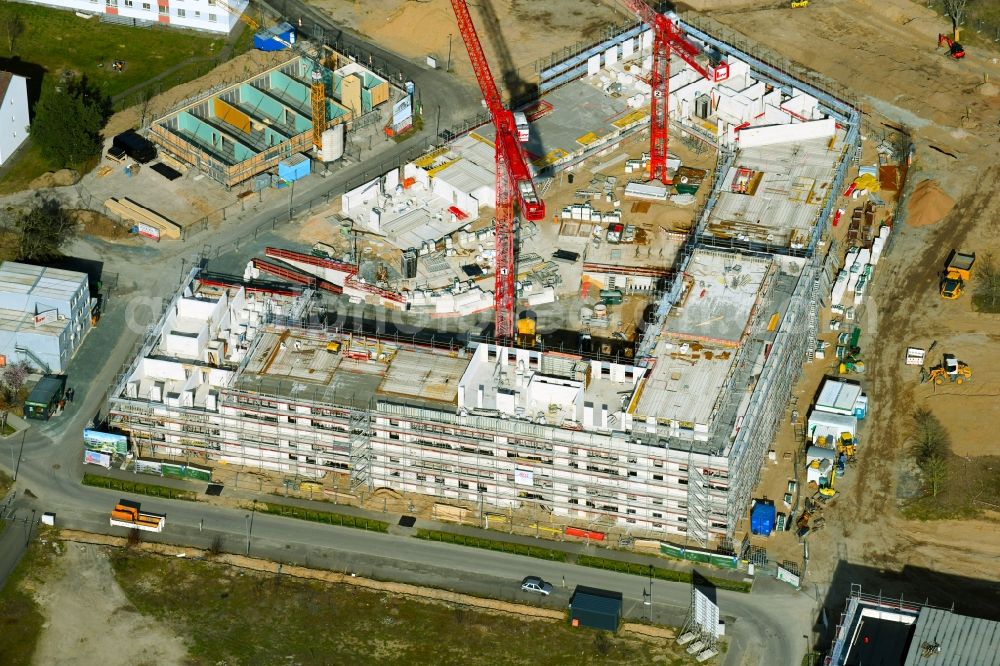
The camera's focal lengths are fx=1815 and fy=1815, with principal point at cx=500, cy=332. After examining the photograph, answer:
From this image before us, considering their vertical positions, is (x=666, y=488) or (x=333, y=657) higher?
(x=666, y=488)

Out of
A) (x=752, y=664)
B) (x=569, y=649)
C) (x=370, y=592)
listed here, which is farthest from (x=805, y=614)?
(x=370, y=592)

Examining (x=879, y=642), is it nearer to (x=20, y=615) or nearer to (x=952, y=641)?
(x=952, y=641)

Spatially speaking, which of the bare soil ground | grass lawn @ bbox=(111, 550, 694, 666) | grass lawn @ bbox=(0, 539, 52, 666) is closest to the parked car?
grass lawn @ bbox=(111, 550, 694, 666)

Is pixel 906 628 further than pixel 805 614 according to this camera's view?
No

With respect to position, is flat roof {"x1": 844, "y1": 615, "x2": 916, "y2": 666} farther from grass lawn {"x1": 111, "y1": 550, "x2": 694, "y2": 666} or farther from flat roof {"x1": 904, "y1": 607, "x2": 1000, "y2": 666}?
grass lawn {"x1": 111, "y1": 550, "x2": 694, "y2": 666}

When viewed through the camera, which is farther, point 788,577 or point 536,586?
point 788,577

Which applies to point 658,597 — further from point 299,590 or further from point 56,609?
point 56,609

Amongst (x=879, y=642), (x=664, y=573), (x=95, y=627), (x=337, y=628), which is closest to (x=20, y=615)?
(x=95, y=627)
